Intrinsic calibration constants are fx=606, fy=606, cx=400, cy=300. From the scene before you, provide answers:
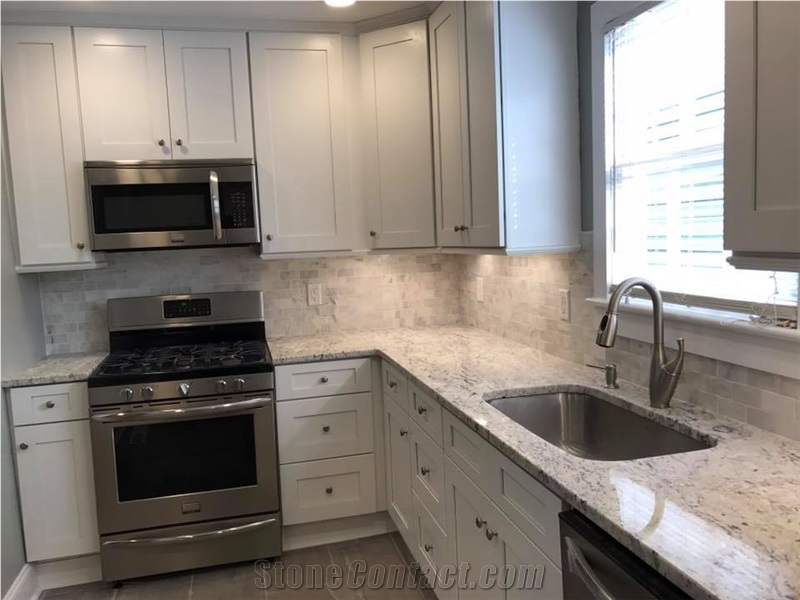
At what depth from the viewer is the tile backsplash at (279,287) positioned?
303cm

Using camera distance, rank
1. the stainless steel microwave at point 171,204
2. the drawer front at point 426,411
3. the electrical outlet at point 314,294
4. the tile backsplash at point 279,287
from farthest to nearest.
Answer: the electrical outlet at point 314,294 → the tile backsplash at point 279,287 → the stainless steel microwave at point 171,204 → the drawer front at point 426,411

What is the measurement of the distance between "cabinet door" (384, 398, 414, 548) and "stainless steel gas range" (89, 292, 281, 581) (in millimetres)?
518

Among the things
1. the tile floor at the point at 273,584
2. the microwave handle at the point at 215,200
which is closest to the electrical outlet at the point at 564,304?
→ the tile floor at the point at 273,584

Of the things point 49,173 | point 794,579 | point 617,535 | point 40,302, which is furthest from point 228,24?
point 794,579

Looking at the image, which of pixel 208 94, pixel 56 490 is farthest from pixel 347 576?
pixel 208 94

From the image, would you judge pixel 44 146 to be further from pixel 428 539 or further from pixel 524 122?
pixel 428 539

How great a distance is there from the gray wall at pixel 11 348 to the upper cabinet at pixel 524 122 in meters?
2.03

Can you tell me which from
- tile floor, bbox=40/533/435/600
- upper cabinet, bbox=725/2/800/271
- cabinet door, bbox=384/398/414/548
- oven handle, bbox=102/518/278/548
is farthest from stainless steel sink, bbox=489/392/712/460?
oven handle, bbox=102/518/278/548

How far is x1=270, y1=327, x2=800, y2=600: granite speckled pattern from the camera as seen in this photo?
0.92 metres

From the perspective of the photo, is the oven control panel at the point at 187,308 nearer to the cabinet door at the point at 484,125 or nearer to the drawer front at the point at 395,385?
the drawer front at the point at 395,385

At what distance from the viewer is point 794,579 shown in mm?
880

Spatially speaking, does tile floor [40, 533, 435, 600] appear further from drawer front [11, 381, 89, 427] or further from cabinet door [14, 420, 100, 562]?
drawer front [11, 381, 89, 427]

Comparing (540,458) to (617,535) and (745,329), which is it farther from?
(745,329)

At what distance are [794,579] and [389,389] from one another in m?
1.95
